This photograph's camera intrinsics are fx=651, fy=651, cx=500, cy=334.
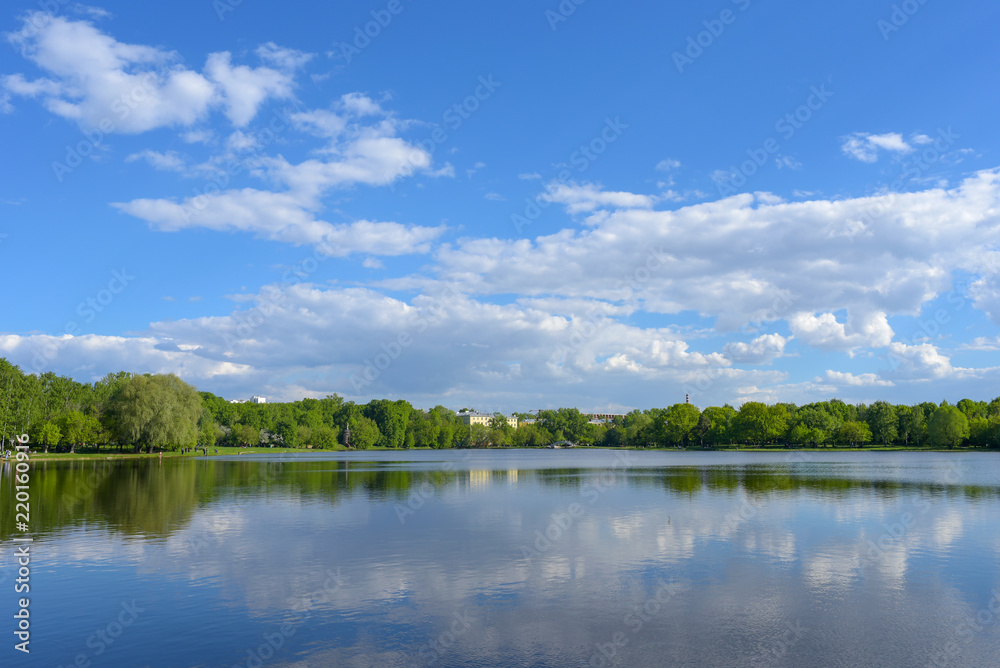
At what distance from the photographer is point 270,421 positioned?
166 meters

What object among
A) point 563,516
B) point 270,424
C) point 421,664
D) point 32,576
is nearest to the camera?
point 421,664

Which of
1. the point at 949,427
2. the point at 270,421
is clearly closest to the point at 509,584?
the point at 949,427

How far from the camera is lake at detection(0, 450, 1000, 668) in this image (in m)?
12.9

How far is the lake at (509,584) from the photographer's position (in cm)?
1287

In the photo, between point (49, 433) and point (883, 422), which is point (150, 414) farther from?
point (883, 422)

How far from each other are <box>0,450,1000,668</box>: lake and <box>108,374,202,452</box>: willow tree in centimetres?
5391

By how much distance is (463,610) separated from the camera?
15344 mm

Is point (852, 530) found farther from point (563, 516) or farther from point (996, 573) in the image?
point (563, 516)

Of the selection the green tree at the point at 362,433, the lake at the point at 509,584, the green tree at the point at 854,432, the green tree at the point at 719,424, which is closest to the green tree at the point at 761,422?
the green tree at the point at 719,424

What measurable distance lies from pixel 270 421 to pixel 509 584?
16001cm

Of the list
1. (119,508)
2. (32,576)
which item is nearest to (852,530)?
(32,576)

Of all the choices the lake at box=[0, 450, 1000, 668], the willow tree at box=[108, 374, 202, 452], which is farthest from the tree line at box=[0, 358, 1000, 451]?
the lake at box=[0, 450, 1000, 668]

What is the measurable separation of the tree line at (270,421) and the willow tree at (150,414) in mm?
131

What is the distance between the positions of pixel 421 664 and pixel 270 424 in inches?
6456
